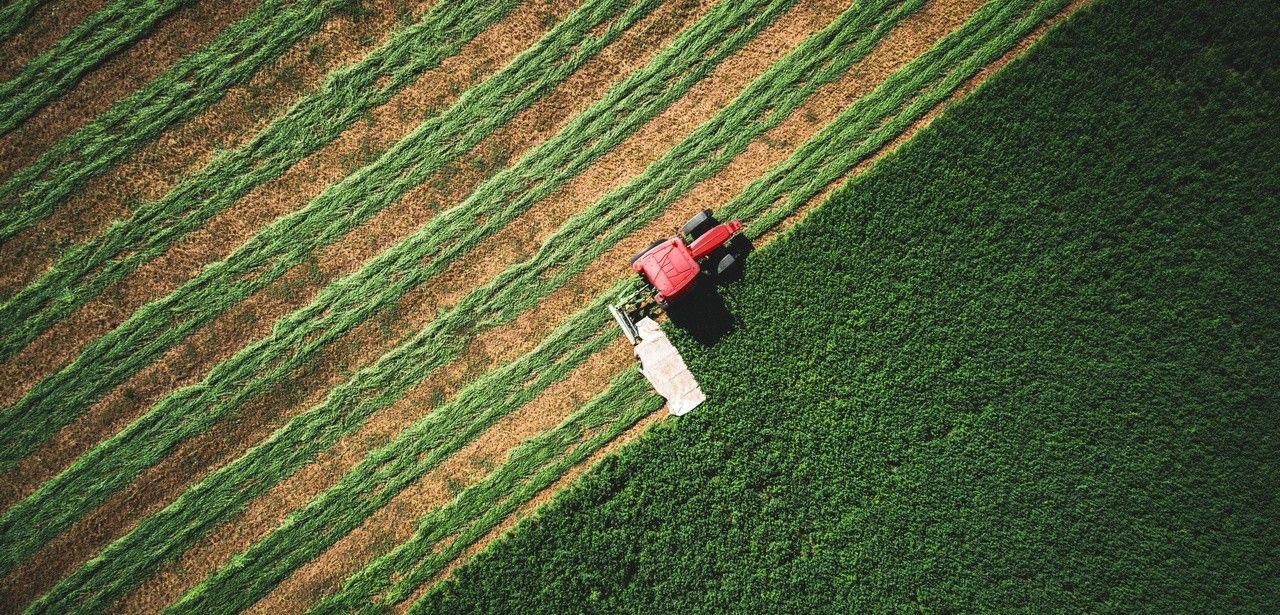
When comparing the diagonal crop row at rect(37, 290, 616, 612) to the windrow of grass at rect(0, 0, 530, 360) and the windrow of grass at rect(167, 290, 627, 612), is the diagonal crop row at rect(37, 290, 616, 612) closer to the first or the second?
the windrow of grass at rect(167, 290, 627, 612)

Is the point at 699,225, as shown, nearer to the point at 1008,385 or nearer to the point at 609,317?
the point at 609,317

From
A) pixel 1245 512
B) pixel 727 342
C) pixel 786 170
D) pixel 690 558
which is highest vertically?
pixel 786 170

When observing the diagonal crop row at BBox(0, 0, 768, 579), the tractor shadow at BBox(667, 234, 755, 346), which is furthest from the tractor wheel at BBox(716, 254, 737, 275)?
the diagonal crop row at BBox(0, 0, 768, 579)

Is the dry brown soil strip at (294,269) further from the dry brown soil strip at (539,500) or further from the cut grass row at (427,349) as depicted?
the dry brown soil strip at (539,500)

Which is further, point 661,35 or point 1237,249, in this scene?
point 661,35

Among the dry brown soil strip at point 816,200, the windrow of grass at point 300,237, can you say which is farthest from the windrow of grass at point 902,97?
the windrow of grass at point 300,237

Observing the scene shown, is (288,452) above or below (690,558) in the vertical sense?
above

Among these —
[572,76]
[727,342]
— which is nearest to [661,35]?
[572,76]

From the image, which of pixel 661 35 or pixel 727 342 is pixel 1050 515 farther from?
pixel 661 35
